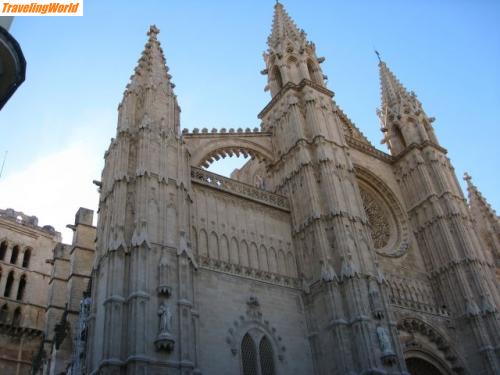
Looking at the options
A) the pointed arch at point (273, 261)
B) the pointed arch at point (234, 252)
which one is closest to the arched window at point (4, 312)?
the pointed arch at point (234, 252)

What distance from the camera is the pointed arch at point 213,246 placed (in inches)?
747

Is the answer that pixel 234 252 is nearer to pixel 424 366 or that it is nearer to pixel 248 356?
pixel 248 356

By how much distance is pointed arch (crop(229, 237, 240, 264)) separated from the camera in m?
19.4

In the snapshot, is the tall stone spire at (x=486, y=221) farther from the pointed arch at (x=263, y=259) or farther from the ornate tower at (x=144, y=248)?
the ornate tower at (x=144, y=248)

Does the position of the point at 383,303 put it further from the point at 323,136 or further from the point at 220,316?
the point at 323,136

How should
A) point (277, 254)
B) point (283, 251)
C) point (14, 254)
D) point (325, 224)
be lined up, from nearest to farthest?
point (277, 254) → point (325, 224) → point (283, 251) → point (14, 254)

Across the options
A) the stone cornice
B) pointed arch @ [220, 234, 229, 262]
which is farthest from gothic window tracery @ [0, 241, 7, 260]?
pointed arch @ [220, 234, 229, 262]

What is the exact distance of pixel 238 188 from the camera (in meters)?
21.8

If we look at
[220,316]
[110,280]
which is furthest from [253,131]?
[110,280]

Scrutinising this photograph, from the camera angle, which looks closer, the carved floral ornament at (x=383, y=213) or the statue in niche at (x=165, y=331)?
the statue in niche at (x=165, y=331)

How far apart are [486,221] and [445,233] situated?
50.3ft

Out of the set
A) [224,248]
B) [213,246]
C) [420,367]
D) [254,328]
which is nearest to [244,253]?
[224,248]

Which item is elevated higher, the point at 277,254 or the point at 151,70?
the point at 151,70

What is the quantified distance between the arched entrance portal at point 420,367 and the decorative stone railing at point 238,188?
797 centimetres
